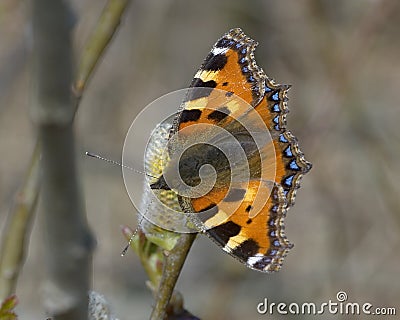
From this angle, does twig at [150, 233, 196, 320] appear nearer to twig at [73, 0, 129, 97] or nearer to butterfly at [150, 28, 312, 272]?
butterfly at [150, 28, 312, 272]

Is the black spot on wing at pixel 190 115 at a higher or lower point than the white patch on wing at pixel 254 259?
higher

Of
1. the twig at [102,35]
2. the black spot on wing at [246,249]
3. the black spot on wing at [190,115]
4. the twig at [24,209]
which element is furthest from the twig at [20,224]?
the black spot on wing at [246,249]

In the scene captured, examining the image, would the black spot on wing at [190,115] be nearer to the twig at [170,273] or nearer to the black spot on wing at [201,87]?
the black spot on wing at [201,87]

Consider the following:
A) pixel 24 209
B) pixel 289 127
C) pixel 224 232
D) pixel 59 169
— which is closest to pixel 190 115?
pixel 224 232

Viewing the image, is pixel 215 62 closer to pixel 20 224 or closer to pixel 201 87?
pixel 201 87

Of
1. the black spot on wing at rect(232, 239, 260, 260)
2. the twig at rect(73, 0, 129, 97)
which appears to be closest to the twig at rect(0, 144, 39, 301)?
the twig at rect(73, 0, 129, 97)
